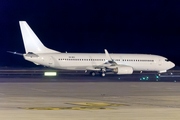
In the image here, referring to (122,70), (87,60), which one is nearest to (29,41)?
(87,60)

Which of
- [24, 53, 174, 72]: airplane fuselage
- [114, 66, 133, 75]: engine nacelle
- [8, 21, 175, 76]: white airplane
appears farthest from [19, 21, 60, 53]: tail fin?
[114, 66, 133, 75]: engine nacelle

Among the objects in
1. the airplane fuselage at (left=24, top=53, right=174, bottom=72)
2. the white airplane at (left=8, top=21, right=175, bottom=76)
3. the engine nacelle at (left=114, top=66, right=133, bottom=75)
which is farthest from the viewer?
the airplane fuselage at (left=24, top=53, right=174, bottom=72)

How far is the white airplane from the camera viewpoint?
44.1 metres

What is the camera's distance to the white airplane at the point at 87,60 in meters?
44.1

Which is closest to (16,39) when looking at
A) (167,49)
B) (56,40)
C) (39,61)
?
(56,40)

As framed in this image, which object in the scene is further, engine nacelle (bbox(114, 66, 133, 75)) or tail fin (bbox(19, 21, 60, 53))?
tail fin (bbox(19, 21, 60, 53))

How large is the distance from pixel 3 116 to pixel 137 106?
7135mm

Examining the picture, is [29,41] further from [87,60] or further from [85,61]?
[87,60]

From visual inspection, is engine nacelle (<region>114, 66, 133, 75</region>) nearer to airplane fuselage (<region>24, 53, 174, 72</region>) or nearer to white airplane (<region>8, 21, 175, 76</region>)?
white airplane (<region>8, 21, 175, 76</region>)

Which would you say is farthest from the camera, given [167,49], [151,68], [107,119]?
[167,49]

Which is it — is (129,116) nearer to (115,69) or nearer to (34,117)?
(34,117)

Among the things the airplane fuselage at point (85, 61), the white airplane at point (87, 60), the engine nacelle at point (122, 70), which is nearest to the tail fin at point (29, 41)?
the white airplane at point (87, 60)

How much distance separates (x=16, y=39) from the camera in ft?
350

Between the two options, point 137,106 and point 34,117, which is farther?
point 137,106
